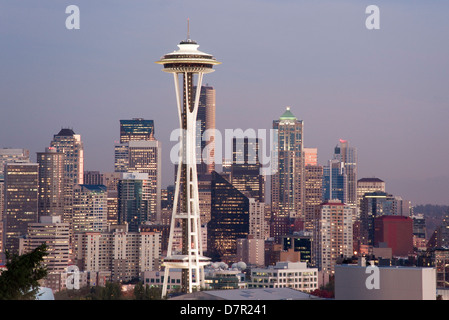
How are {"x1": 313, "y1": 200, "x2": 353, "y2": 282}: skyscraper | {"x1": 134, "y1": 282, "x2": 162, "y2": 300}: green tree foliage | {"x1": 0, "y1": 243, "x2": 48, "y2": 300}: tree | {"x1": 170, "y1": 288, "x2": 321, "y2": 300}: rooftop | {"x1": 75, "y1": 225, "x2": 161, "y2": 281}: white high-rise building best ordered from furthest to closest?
→ {"x1": 313, "y1": 200, "x2": 353, "y2": 282}: skyscraper < {"x1": 75, "y1": 225, "x2": 161, "y2": 281}: white high-rise building < {"x1": 134, "y1": 282, "x2": 162, "y2": 300}: green tree foliage < {"x1": 170, "y1": 288, "x2": 321, "y2": 300}: rooftop < {"x1": 0, "y1": 243, "x2": 48, "y2": 300}: tree

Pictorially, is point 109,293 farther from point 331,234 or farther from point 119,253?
point 331,234

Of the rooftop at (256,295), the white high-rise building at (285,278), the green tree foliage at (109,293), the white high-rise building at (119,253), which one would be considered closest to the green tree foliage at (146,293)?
the green tree foliage at (109,293)

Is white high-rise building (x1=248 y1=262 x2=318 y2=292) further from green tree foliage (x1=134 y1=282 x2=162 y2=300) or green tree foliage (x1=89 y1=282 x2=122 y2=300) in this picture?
green tree foliage (x1=134 y1=282 x2=162 y2=300)

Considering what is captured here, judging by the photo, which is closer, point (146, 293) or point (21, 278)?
point (21, 278)

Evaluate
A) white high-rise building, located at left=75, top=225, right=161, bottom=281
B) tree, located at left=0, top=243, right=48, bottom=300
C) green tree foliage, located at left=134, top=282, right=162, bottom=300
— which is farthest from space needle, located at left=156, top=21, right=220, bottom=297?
white high-rise building, located at left=75, top=225, right=161, bottom=281

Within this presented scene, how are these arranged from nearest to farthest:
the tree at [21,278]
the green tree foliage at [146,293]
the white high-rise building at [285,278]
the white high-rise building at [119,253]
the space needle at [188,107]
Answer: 1. the tree at [21,278]
2. the space needle at [188,107]
3. the green tree foliage at [146,293]
4. the white high-rise building at [285,278]
5. the white high-rise building at [119,253]

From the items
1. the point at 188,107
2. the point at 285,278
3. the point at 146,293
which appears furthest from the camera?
the point at 285,278

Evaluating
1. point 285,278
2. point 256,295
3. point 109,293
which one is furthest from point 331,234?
point 256,295

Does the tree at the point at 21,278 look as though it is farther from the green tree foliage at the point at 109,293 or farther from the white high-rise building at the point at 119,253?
the white high-rise building at the point at 119,253

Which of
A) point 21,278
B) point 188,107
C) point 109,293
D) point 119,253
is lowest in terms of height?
point 109,293
